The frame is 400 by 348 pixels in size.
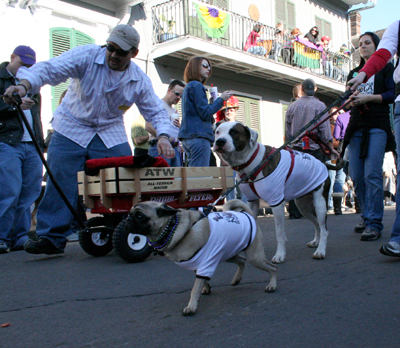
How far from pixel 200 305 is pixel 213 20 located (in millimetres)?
12402

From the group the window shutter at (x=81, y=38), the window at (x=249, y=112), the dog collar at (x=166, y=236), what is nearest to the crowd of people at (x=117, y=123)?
the dog collar at (x=166, y=236)

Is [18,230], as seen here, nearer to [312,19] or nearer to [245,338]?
[245,338]

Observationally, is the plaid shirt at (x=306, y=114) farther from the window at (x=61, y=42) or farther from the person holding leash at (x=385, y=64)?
the window at (x=61, y=42)

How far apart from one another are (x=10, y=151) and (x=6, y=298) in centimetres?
259

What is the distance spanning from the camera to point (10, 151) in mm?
5137

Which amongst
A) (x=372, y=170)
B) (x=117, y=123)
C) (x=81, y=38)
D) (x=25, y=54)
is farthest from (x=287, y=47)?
(x=117, y=123)

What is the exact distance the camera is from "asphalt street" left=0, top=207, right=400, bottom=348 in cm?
218

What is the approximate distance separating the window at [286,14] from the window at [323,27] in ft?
7.31

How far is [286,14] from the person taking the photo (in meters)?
18.7

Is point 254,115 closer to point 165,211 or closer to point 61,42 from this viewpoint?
point 61,42

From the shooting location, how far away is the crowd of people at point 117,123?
3.81m

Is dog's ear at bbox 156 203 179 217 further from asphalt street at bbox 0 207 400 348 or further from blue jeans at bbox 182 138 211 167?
blue jeans at bbox 182 138 211 167

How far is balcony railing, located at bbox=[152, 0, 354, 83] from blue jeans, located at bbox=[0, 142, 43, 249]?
8.41 metres

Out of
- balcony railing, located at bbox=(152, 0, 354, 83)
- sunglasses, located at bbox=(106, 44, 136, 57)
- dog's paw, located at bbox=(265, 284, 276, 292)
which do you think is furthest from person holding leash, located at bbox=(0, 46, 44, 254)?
balcony railing, located at bbox=(152, 0, 354, 83)
